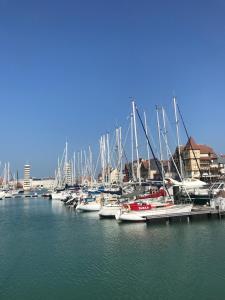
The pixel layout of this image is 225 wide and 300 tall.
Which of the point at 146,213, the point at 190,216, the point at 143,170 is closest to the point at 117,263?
the point at 146,213

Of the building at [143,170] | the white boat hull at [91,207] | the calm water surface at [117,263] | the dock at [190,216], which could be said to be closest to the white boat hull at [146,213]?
the dock at [190,216]

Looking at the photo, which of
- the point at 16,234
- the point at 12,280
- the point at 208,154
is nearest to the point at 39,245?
the point at 16,234

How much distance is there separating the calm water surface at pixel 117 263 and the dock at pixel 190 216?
2.18 metres

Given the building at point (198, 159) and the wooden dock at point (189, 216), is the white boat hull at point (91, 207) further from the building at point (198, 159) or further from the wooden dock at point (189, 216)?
the building at point (198, 159)

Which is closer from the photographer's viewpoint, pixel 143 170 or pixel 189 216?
pixel 189 216

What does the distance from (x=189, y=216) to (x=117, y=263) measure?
2431cm

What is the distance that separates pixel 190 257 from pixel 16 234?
26.1 meters

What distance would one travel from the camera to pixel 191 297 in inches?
872

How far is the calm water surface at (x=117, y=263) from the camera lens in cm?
2381

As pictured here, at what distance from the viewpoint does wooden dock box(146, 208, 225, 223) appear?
5000cm

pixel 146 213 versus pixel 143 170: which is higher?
pixel 143 170

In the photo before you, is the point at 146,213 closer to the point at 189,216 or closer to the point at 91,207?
the point at 189,216

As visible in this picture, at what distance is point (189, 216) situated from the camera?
51938mm

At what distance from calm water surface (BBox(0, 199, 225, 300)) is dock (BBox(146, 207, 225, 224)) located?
2176 mm
